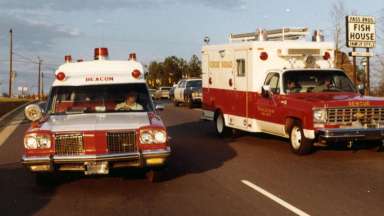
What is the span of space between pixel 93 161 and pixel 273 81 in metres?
6.77

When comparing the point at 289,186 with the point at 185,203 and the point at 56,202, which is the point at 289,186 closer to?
the point at 185,203

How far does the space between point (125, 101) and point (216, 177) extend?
204 cm

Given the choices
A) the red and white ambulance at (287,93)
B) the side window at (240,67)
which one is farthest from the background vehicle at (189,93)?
the side window at (240,67)

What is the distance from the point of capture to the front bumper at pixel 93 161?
8.81 metres

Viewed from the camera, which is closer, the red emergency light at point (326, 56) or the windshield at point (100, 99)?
the windshield at point (100, 99)

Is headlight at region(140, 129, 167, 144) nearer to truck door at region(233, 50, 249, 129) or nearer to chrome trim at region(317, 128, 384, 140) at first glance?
chrome trim at region(317, 128, 384, 140)

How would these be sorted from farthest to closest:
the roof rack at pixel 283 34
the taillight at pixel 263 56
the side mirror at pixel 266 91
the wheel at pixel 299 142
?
the roof rack at pixel 283 34 → the taillight at pixel 263 56 → the side mirror at pixel 266 91 → the wheel at pixel 299 142

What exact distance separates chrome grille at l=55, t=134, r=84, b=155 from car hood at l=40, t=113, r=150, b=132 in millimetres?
121

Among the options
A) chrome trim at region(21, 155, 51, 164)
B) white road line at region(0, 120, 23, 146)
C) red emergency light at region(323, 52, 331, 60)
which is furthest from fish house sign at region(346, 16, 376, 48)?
chrome trim at region(21, 155, 51, 164)

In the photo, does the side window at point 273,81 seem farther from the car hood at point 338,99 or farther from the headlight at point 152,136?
the headlight at point 152,136

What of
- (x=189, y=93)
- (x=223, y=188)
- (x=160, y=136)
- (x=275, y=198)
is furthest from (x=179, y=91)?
(x=275, y=198)

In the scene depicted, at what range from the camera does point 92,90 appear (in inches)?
423

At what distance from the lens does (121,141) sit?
900 centimetres

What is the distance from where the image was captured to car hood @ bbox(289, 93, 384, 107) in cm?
1235
